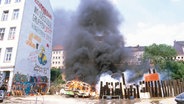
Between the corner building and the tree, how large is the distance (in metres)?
23.5

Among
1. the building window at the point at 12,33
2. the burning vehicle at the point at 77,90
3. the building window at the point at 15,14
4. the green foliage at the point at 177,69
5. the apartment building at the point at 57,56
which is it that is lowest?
the burning vehicle at the point at 77,90

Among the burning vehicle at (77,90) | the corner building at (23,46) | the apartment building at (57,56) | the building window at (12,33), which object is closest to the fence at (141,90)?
the burning vehicle at (77,90)

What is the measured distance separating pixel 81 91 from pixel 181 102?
11.0 meters

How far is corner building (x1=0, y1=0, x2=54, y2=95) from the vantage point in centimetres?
2141

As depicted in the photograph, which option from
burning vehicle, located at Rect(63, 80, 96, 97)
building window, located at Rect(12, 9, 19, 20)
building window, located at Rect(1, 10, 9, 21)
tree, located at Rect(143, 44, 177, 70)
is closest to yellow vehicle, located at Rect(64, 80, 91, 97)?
burning vehicle, located at Rect(63, 80, 96, 97)

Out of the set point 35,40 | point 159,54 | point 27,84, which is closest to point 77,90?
point 27,84

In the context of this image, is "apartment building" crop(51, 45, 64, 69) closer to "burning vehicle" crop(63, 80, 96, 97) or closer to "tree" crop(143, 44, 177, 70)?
"tree" crop(143, 44, 177, 70)

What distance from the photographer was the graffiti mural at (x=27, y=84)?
21078 millimetres

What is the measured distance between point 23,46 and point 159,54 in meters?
30.9

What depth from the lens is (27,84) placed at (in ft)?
76.9

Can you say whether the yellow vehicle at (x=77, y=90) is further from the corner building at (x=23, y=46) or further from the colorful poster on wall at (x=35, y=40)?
the colorful poster on wall at (x=35, y=40)

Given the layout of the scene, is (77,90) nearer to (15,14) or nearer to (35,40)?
(35,40)

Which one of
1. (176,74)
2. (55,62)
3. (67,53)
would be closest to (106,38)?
(67,53)

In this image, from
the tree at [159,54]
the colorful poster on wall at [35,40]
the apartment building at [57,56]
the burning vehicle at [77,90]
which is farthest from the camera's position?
the apartment building at [57,56]
